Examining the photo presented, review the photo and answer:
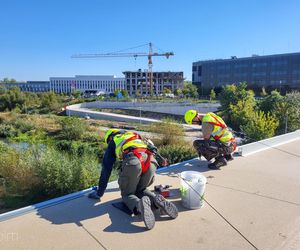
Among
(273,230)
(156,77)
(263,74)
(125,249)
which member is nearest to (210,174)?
(273,230)

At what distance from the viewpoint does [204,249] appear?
2.81 meters

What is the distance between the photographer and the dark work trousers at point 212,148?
215 inches

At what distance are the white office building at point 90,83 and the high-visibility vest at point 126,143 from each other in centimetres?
11824

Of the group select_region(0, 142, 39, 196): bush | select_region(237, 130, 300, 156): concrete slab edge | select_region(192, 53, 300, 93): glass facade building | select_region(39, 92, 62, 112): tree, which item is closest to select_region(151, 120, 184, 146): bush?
select_region(237, 130, 300, 156): concrete slab edge

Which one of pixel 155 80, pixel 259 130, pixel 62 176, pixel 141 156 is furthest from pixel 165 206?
pixel 155 80

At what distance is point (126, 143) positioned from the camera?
11.9ft

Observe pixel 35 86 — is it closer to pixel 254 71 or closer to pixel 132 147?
pixel 254 71

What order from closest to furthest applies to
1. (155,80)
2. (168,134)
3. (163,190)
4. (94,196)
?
(94,196) < (163,190) < (168,134) < (155,80)

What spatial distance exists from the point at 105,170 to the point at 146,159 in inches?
29.8


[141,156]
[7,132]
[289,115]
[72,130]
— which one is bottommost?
[7,132]

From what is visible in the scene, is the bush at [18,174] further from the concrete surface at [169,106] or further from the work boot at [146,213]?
the concrete surface at [169,106]

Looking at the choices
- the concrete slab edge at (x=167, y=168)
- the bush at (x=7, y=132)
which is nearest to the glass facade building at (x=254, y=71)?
the bush at (x=7, y=132)

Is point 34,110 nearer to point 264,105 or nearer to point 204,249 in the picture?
point 264,105

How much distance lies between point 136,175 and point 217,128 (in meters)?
2.57
